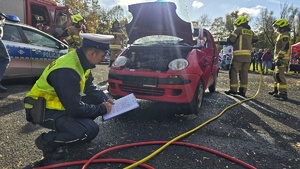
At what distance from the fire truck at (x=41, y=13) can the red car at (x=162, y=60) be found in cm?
616

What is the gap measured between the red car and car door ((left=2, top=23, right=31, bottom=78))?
101 inches

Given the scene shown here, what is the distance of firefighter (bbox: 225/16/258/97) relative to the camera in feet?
20.4

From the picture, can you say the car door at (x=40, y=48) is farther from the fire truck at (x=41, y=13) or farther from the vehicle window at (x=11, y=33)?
the fire truck at (x=41, y=13)

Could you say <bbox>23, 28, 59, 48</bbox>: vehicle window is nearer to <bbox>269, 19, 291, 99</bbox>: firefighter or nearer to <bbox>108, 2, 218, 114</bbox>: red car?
<bbox>108, 2, 218, 114</bbox>: red car

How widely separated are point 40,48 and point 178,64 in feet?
12.7

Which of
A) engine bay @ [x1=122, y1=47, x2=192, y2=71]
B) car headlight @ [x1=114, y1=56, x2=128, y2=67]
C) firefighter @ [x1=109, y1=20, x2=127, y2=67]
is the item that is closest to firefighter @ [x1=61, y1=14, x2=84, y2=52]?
firefighter @ [x1=109, y1=20, x2=127, y2=67]

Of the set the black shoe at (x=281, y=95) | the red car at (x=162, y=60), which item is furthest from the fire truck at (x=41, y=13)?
the black shoe at (x=281, y=95)

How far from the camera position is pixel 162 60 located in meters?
4.32

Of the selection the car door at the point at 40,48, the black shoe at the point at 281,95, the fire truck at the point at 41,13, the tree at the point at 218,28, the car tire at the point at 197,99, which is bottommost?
the black shoe at the point at 281,95

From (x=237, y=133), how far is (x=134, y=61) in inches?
84.9

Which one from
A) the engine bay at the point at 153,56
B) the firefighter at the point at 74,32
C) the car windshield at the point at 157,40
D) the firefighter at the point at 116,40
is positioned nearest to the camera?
the engine bay at the point at 153,56

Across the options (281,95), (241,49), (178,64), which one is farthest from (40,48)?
(281,95)

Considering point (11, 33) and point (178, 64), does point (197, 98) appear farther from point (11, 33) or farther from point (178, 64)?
point (11, 33)

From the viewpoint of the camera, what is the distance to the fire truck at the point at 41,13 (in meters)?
9.65
